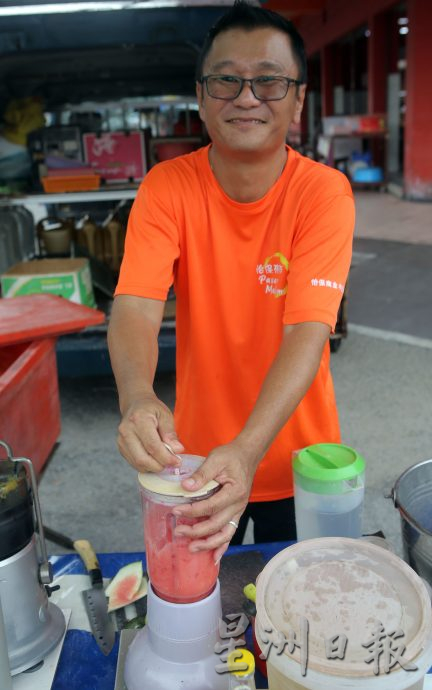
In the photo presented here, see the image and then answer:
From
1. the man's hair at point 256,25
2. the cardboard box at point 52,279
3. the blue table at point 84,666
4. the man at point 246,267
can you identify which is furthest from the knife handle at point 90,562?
the cardboard box at point 52,279

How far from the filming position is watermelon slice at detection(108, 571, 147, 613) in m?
1.34

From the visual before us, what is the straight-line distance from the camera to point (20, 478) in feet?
3.70

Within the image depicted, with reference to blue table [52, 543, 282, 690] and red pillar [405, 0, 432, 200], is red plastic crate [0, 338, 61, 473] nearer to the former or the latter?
blue table [52, 543, 282, 690]

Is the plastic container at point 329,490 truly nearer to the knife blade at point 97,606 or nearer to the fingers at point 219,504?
the fingers at point 219,504

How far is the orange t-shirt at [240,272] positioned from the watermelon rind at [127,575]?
0.43 metres

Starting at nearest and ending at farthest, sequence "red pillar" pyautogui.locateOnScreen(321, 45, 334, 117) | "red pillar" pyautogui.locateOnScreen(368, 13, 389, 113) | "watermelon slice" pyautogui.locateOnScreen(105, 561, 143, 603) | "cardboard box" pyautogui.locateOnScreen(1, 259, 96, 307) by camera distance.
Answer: "watermelon slice" pyautogui.locateOnScreen(105, 561, 143, 603) < "cardboard box" pyautogui.locateOnScreen(1, 259, 96, 307) < "red pillar" pyautogui.locateOnScreen(368, 13, 389, 113) < "red pillar" pyautogui.locateOnScreen(321, 45, 334, 117)

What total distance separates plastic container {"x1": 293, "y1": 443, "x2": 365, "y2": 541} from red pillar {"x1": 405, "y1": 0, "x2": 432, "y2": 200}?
12.2 meters

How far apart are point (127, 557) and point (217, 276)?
2.34 feet

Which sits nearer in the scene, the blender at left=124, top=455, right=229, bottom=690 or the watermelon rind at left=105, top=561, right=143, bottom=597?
the blender at left=124, top=455, right=229, bottom=690

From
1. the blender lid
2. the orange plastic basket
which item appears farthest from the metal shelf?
the blender lid

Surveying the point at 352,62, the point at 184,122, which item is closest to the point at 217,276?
the point at 184,122

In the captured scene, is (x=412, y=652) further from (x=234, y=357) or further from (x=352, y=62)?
(x=352, y=62)

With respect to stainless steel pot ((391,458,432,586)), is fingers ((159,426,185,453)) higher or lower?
higher

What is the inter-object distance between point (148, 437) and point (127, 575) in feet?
1.58
